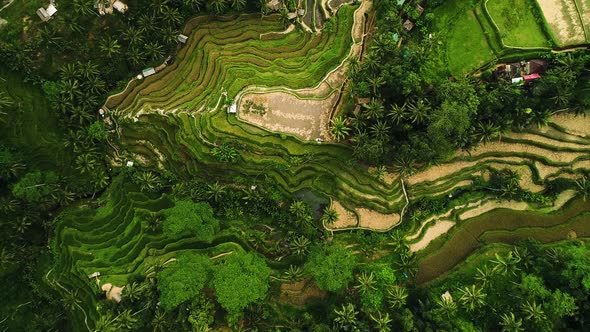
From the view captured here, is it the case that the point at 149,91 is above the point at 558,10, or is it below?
above

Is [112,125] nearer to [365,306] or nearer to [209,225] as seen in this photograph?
[209,225]

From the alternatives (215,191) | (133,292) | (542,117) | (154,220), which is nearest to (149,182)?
(154,220)

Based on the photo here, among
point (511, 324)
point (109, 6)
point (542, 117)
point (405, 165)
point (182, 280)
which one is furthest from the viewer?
point (109, 6)

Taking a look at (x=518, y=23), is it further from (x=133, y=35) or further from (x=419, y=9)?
(x=133, y=35)

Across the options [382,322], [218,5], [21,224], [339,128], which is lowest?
[382,322]

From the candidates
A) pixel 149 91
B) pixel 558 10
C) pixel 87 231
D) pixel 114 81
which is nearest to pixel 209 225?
pixel 87 231

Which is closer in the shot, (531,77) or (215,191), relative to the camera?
(531,77)

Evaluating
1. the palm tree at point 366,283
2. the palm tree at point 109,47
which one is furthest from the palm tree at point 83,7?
the palm tree at point 366,283
